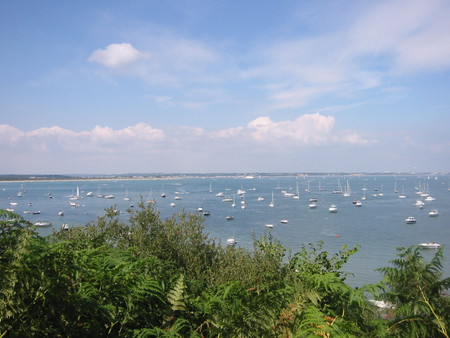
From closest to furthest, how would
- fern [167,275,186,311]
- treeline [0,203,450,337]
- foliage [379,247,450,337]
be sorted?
treeline [0,203,450,337]
foliage [379,247,450,337]
fern [167,275,186,311]

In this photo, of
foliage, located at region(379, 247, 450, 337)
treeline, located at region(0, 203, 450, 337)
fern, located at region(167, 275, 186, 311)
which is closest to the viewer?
treeline, located at region(0, 203, 450, 337)

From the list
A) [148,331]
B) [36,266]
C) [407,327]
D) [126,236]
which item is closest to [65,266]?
[36,266]

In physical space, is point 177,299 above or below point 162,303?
above

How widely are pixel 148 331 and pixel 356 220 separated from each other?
80627mm

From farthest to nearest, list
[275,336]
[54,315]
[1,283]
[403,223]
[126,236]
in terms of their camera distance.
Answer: [403,223] → [126,236] → [275,336] → [54,315] → [1,283]

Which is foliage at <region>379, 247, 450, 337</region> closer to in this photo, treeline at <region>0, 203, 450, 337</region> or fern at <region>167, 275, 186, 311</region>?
treeline at <region>0, 203, 450, 337</region>

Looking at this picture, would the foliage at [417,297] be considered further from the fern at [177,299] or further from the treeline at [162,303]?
the fern at [177,299]

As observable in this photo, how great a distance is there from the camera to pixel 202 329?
323cm

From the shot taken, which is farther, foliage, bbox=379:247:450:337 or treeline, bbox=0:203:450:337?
foliage, bbox=379:247:450:337

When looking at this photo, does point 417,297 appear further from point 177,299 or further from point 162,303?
point 162,303

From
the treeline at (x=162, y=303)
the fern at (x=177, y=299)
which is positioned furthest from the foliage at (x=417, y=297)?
the fern at (x=177, y=299)

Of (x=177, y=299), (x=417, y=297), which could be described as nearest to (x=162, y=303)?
(x=177, y=299)

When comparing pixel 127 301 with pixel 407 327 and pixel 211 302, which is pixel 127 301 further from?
pixel 407 327

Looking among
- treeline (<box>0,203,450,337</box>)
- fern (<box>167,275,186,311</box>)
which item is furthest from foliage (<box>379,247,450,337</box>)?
fern (<box>167,275,186,311</box>)
